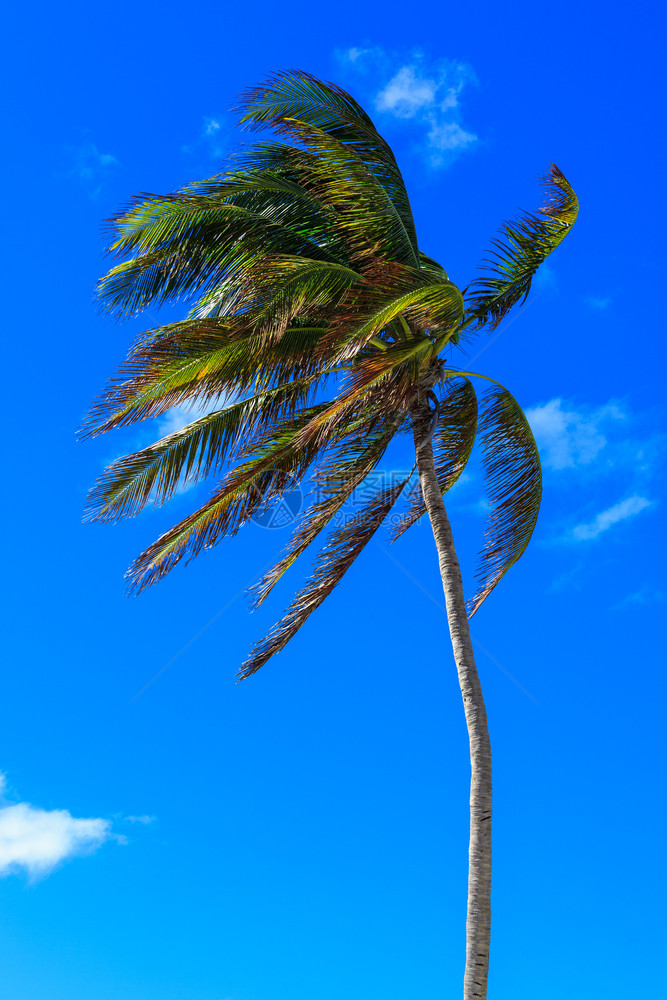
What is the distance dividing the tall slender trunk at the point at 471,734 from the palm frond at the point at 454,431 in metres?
0.99

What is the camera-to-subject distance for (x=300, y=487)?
10344 millimetres

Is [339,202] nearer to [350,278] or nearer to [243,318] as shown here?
[350,278]

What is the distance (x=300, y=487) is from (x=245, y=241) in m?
2.87

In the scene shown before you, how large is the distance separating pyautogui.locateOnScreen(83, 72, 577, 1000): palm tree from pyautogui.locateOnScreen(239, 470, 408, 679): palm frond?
2 cm

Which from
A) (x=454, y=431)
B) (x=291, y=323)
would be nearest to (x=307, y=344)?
(x=291, y=323)

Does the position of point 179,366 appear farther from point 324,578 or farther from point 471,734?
point 471,734

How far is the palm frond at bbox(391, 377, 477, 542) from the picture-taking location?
10922 mm

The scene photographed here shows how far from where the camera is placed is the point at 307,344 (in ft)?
31.7

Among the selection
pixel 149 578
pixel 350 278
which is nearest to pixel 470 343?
pixel 350 278

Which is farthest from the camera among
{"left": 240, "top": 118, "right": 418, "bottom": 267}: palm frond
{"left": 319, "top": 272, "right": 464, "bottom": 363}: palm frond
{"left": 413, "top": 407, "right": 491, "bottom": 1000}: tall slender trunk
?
{"left": 240, "top": 118, "right": 418, "bottom": 267}: palm frond

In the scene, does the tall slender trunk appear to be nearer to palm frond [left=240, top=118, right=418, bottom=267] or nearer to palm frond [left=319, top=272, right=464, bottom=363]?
palm frond [left=319, top=272, right=464, bottom=363]

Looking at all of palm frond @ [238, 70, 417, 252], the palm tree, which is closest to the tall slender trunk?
the palm tree

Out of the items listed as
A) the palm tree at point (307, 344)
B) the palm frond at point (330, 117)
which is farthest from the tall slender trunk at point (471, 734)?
the palm frond at point (330, 117)

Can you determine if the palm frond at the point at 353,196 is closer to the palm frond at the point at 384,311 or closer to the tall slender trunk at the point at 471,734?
the palm frond at the point at 384,311
